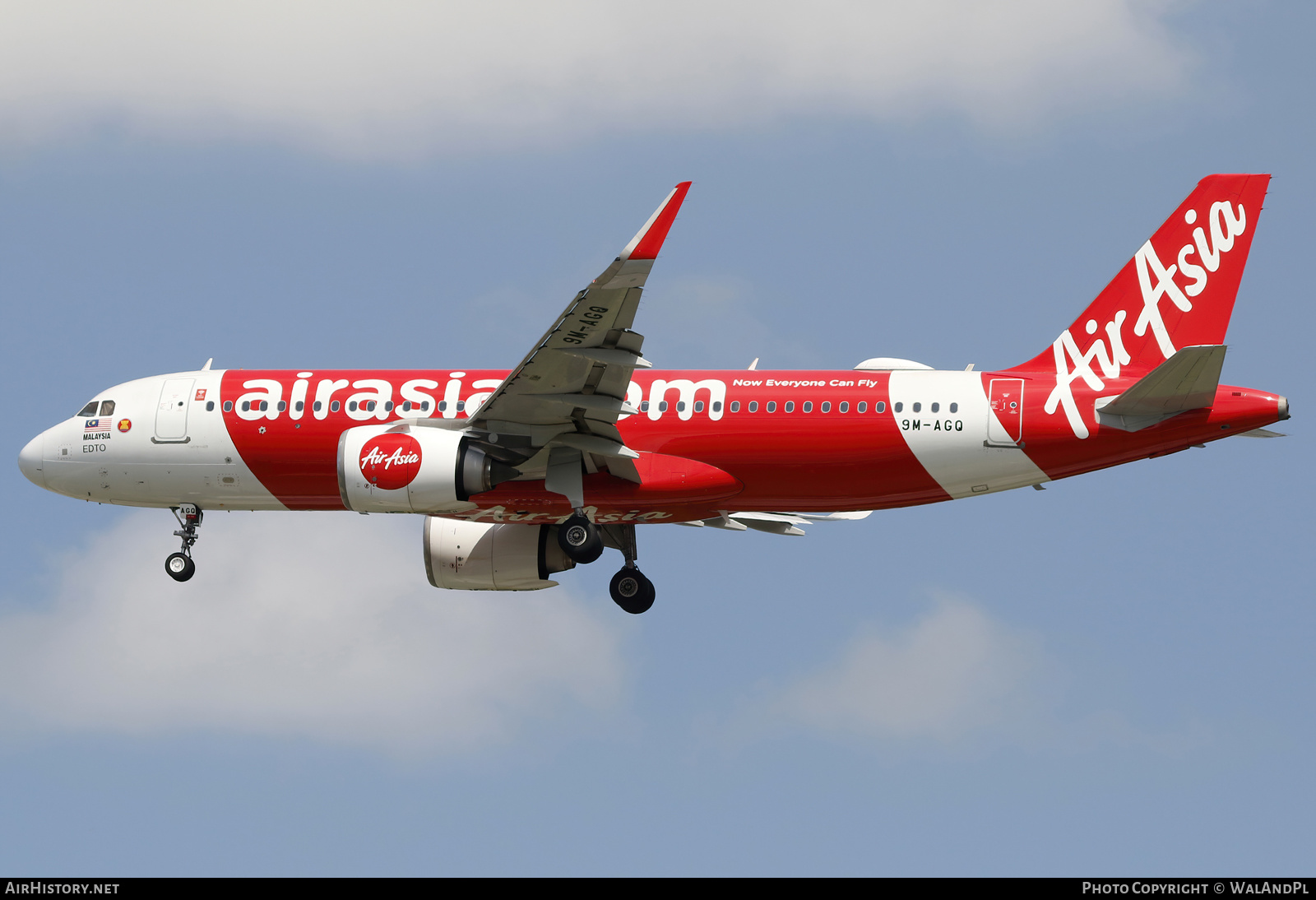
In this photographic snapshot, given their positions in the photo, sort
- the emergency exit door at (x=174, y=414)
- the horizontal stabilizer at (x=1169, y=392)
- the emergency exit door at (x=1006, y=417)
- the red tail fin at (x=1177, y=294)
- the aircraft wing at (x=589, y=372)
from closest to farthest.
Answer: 1. the aircraft wing at (x=589, y=372)
2. the horizontal stabilizer at (x=1169, y=392)
3. the emergency exit door at (x=1006, y=417)
4. the red tail fin at (x=1177, y=294)
5. the emergency exit door at (x=174, y=414)

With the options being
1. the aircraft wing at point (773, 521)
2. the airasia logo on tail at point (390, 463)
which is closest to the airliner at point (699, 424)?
the airasia logo on tail at point (390, 463)

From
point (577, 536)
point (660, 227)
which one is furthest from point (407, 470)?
point (660, 227)

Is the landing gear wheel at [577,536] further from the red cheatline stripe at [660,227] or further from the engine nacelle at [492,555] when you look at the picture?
the red cheatline stripe at [660,227]

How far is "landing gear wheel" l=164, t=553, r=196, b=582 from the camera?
41906 millimetres

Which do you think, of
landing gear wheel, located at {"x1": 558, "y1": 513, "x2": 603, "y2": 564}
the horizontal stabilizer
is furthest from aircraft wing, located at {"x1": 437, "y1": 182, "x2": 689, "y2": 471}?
the horizontal stabilizer

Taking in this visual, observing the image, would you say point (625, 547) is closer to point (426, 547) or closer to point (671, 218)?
point (426, 547)

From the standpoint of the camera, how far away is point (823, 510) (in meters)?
39.2

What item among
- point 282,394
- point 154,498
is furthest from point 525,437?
point 154,498

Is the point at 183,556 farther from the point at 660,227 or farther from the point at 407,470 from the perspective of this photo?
the point at 660,227

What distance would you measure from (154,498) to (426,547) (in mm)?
6641

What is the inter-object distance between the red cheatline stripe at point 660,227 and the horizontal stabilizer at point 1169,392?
10642 millimetres

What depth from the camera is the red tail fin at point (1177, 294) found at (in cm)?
3806

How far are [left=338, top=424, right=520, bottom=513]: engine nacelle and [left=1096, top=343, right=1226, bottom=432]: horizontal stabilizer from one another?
1341cm

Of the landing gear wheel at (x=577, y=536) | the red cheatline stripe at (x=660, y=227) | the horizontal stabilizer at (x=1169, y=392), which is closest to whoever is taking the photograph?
the red cheatline stripe at (x=660, y=227)
